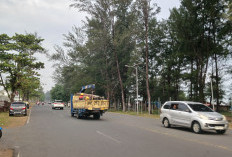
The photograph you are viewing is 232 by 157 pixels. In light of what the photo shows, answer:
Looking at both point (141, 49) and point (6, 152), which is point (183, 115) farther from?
point (141, 49)

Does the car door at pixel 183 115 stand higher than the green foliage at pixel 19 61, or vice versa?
the green foliage at pixel 19 61

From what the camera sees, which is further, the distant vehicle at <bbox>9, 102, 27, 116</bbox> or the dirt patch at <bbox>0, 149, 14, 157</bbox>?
the distant vehicle at <bbox>9, 102, 27, 116</bbox>

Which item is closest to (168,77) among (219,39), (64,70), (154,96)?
(154,96)

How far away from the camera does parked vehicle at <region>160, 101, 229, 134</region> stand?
40.1 feet

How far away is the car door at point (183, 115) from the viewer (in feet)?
43.5

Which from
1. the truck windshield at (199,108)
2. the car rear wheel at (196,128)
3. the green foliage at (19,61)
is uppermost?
the green foliage at (19,61)

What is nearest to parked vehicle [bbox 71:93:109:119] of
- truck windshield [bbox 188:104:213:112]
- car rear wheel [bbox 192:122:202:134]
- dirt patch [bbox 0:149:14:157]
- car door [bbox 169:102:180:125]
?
car door [bbox 169:102:180:125]

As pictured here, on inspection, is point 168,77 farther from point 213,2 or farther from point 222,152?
point 222,152

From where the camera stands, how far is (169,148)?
8242mm

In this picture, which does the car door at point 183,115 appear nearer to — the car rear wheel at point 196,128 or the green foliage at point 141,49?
the car rear wheel at point 196,128

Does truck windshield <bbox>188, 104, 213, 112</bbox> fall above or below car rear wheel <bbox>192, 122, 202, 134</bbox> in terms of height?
above

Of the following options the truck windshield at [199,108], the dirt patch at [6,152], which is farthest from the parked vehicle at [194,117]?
the dirt patch at [6,152]

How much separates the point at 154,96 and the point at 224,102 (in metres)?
13.9

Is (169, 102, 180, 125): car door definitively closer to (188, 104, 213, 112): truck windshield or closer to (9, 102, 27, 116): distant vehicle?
(188, 104, 213, 112): truck windshield
